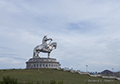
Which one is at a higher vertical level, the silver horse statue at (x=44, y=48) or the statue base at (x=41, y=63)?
the silver horse statue at (x=44, y=48)

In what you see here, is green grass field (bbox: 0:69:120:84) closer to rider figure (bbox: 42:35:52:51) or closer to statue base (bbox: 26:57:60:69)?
statue base (bbox: 26:57:60:69)

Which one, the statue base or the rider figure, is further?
the rider figure

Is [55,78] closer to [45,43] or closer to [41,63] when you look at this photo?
[41,63]

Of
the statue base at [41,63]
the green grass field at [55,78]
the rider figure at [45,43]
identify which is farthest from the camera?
the rider figure at [45,43]

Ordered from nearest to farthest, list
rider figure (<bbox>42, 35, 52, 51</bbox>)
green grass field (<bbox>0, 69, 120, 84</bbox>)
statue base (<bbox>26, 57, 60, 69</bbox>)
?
green grass field (<bbox>0, 69, 120, 84</bbox>) < statue base (<bbox>26, 57, 60, 69</bbox>) < rider figure (<bbox>42, 35, 52, 51</bbox>)

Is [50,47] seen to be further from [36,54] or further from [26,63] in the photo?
[26,63]

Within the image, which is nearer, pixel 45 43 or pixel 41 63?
pixel 41 63

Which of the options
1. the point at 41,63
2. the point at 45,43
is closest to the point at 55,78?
the point at 41,63

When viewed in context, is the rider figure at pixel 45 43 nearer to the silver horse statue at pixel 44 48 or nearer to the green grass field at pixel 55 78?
the silver horse statue at pixel 44 48

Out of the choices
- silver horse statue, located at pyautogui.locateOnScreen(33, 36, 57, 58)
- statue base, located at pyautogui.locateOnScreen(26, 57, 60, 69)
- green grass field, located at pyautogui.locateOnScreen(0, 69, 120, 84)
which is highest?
silver horse statue, located at pyautogui.locateOnScreen(33, 36, 57, 58)

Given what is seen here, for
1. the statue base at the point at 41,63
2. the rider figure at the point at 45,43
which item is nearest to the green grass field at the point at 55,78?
the statue base at the point at 41,63

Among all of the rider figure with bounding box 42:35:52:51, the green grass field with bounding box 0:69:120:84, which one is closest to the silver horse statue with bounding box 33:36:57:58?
the rider figure with bounding box 42:35:52:51

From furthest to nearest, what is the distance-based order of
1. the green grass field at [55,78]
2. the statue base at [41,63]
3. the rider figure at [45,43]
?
the rider figure at [45,43], the statue base at [41,63], the green grass field at [55,78]

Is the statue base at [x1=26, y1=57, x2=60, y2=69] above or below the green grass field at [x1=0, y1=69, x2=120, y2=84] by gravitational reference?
above
